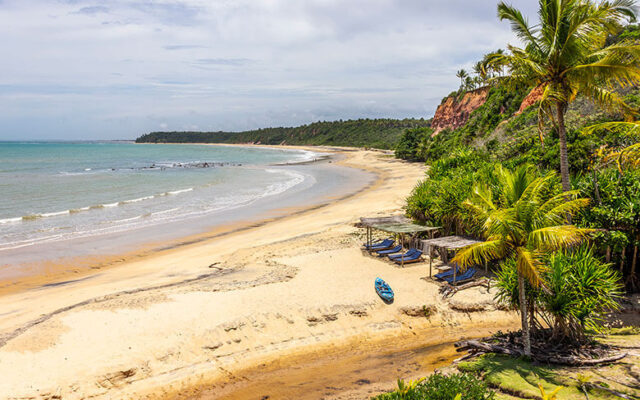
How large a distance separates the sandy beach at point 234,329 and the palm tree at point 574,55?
624cm

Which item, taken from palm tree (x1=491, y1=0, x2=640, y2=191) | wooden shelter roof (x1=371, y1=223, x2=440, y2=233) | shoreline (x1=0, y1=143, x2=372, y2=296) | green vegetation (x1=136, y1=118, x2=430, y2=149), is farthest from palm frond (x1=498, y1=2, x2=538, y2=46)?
green vegetation (x1=136, y1=118, x2=430, y2=149)

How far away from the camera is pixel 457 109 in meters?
75.3

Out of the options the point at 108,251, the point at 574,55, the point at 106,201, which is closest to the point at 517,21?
the point at 574,55

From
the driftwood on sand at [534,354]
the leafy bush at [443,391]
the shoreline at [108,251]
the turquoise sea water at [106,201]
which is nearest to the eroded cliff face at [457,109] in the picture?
the turquoise sea water at [106,201]

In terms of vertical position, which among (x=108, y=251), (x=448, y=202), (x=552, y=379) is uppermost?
(x=448, y=202)

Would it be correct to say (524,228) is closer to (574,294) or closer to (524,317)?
(524,317)

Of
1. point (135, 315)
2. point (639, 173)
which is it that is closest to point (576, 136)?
point (639, 173)

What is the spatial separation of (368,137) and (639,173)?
447 ft

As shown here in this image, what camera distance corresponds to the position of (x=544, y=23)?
1241 centimetres

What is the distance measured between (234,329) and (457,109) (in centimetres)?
7200

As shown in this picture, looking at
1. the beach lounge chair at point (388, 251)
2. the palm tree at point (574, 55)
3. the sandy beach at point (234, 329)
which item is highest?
the palm tree at point (574, 55)

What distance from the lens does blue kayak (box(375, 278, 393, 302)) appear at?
13.5 meters

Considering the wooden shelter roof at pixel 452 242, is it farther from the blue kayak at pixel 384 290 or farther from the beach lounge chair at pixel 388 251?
the beach lounge chair at pixel 388 251

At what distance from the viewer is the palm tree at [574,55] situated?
11344mm
